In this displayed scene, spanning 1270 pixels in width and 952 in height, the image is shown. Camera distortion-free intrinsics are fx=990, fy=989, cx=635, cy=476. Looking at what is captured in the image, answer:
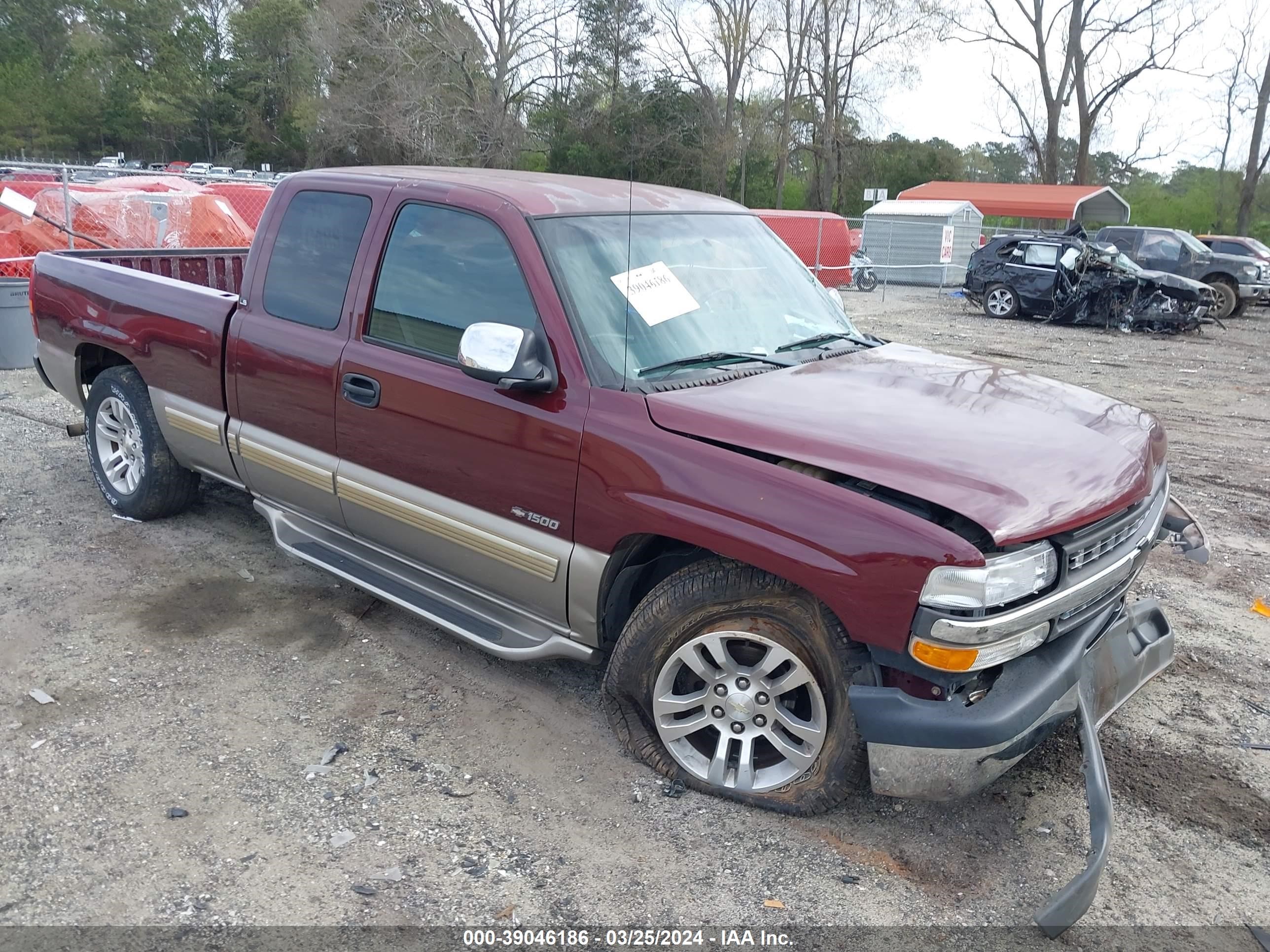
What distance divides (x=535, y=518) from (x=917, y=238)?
84.7 ft

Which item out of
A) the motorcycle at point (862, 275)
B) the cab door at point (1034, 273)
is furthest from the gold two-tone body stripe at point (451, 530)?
the motorcycle at point (862, 275)

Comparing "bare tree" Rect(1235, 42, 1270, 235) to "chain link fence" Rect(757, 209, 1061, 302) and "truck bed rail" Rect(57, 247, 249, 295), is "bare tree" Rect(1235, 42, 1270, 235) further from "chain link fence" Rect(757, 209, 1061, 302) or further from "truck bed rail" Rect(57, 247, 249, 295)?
"truck bed rail" Rect(57, 247, 249, 295)

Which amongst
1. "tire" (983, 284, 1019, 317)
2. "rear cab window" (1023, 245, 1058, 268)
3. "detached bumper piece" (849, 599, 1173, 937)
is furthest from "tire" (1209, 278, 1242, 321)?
"detached bumper piece" (849, 599, 1173, 937)

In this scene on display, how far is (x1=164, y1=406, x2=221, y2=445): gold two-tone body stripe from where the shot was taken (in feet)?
15.6

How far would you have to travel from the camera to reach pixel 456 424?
361 centimetres

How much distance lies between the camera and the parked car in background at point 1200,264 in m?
20.5

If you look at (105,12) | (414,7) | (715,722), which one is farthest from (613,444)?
(105,12)

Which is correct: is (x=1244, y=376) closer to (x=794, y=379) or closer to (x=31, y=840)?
(x=794, y=379)

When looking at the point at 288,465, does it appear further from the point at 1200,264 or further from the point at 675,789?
the point at 1200,264

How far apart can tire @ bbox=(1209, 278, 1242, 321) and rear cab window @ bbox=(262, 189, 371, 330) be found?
21132mm

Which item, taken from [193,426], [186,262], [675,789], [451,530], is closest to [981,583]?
[675,789]

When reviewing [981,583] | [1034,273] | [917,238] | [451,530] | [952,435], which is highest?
[917,238]

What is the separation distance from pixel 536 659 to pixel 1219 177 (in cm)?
5662

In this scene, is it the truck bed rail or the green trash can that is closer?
the truck bed rail
